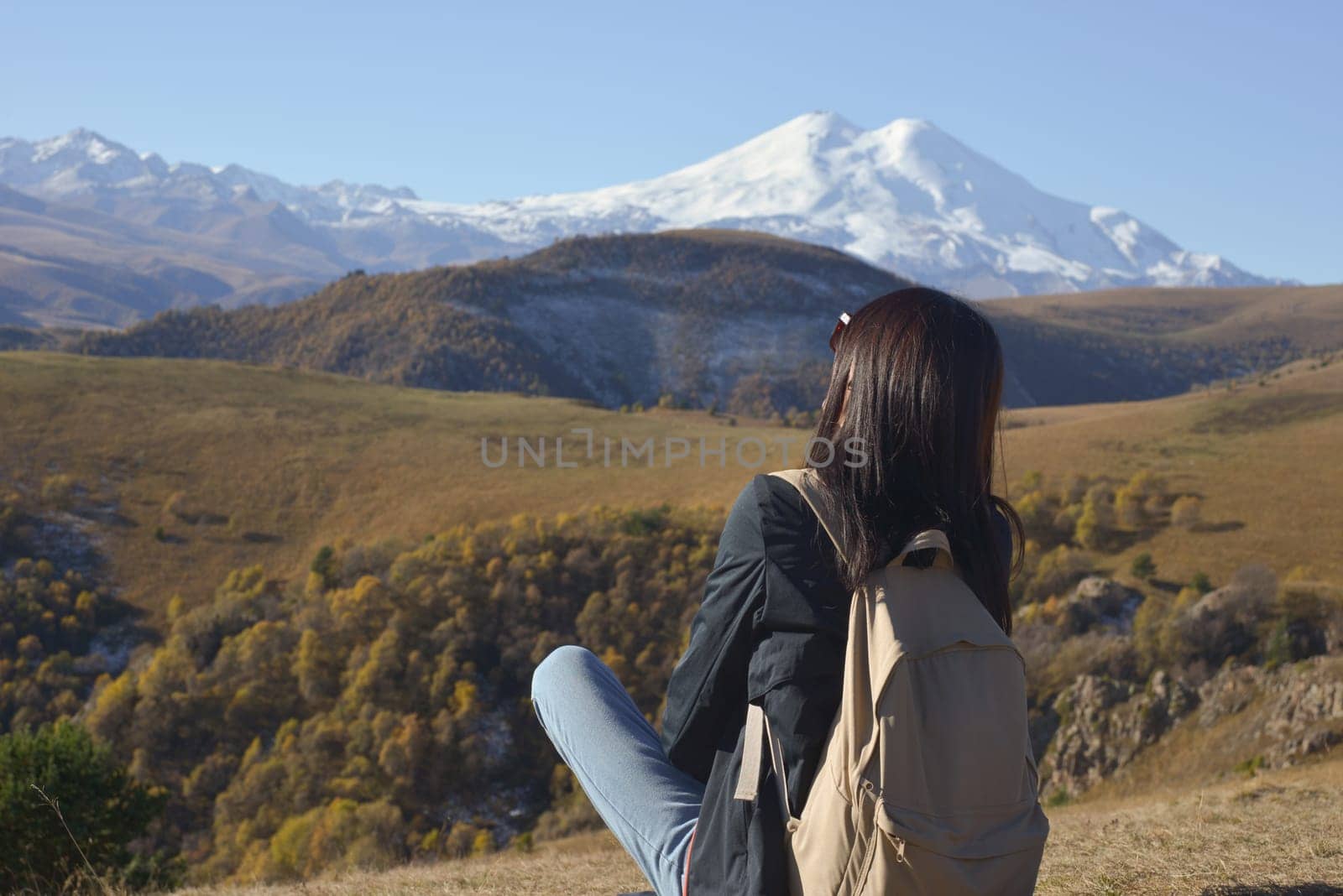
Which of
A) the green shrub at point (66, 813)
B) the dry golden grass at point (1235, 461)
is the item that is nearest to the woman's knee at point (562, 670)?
the green shrub at point (66, 813)

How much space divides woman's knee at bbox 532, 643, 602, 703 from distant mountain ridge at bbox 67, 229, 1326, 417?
6514cm

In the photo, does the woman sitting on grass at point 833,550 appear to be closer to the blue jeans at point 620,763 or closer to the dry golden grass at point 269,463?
the blue jeans at point 620,763

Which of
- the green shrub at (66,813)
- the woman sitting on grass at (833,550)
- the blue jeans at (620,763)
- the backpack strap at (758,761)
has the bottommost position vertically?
the green shrub at (66,813)

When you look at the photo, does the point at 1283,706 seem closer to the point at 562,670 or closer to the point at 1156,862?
the point at 1156,862

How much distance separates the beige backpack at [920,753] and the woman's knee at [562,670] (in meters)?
1.01

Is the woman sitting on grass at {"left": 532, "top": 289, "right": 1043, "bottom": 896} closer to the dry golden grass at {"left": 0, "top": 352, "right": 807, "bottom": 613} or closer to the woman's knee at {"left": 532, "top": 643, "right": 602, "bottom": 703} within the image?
the woman's knee at {"left": 532, "top": 643, "right": 602, "bottom": 703}

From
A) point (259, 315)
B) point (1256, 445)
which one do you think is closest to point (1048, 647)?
point (1256, 445)

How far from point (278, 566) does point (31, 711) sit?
7.21 meters

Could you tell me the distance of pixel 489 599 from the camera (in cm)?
2459

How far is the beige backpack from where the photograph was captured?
1.76 metres

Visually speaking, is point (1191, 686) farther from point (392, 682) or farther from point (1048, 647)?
point (392, 682)

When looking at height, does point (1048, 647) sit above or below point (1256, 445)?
below

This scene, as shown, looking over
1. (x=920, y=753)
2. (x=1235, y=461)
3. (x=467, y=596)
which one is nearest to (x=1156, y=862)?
(x=920, y=753)

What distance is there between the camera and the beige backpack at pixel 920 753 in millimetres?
1760
